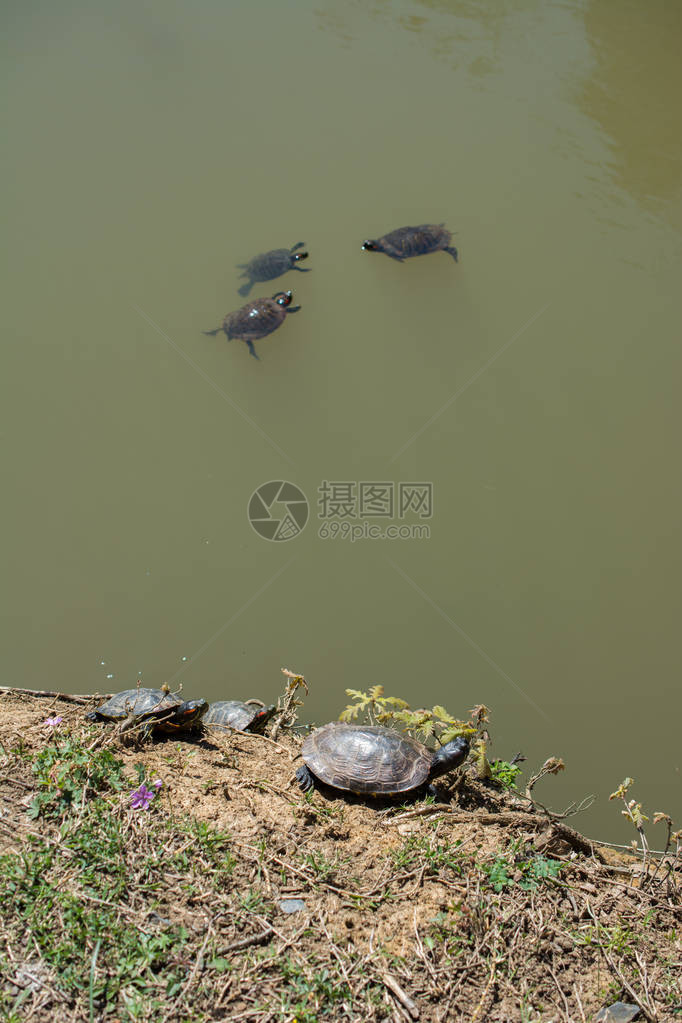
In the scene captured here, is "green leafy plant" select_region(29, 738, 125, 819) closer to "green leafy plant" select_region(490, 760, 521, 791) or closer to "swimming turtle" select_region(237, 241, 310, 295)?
"green leafy plant" select_region(490, 760, 521, 791)

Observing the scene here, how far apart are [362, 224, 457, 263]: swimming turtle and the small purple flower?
15.2ft

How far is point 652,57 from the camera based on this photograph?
751 centimetres

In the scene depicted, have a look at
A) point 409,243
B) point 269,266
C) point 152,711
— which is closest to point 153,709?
point 152,711

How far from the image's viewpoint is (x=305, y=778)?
2752 millimetres

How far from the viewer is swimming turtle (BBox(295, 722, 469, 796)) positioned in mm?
2625

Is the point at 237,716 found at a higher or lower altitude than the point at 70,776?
lower

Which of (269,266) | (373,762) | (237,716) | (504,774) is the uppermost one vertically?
(269,266)

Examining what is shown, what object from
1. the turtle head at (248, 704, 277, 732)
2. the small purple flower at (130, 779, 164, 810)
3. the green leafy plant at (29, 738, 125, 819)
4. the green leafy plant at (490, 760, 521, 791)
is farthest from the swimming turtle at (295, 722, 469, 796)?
the green leafy plant at (29, 738, 125, 819)

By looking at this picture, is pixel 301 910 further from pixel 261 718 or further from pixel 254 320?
pixel 254 320

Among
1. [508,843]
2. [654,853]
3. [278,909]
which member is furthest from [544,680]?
[278,909]

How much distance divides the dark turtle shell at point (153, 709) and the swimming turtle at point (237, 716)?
0.71 ft

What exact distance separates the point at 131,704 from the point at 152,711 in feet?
1.35

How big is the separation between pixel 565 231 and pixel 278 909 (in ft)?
19.5

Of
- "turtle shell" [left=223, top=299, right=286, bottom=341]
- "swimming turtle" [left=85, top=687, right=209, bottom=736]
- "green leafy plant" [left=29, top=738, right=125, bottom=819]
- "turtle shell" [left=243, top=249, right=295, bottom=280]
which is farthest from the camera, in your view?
"turtle shell" [left=243, top=249, right=295, bottom=280]
